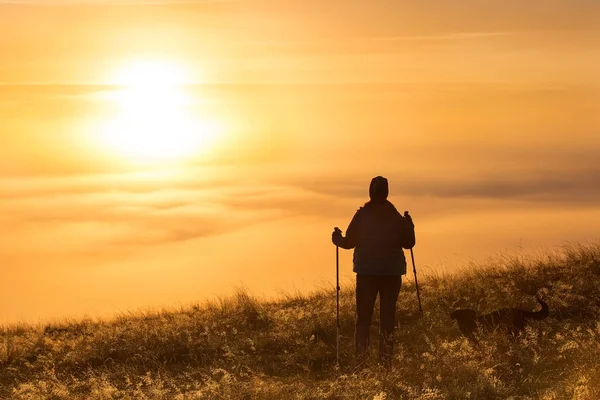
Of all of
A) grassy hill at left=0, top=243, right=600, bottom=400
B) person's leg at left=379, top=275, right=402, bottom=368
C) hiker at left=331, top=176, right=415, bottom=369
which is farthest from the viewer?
person's leg at left=379, top=275, right=402, bottom=368

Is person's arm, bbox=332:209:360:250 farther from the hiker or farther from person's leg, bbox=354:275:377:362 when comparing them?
person's leg, bbox=354:275:377:362

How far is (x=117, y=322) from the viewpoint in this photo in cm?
1923

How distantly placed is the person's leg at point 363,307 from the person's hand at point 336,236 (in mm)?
578

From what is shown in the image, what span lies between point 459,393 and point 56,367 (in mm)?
8137

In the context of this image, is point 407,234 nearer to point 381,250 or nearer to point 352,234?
point 381,250

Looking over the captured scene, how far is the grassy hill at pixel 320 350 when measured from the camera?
10.6 metres

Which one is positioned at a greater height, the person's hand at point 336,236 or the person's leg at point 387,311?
the person's hand at point 336,236

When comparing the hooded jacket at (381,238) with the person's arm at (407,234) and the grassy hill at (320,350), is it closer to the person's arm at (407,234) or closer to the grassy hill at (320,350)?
the person's arm at (407,234)

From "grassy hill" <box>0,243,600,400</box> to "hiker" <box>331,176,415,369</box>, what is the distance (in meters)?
0.77

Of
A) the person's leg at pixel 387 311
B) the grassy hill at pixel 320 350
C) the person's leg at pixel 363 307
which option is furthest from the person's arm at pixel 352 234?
the grassy hill at pixel 320 350

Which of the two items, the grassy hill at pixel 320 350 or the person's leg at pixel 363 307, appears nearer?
the grassy hill at pixel 320 350

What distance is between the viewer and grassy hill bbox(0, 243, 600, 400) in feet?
34.8

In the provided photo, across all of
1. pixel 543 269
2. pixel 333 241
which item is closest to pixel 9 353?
pixel 333 241

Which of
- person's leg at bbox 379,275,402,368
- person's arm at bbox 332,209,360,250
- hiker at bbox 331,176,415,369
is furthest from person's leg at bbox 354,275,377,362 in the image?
person's arm at bbox 332,209,360,250
